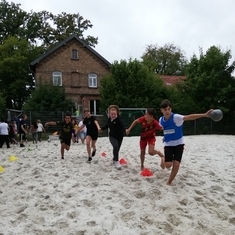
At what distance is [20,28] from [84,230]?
169 feet

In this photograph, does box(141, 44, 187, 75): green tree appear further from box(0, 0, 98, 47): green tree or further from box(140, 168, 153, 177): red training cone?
box(140, 168, 153, 177): red training cone

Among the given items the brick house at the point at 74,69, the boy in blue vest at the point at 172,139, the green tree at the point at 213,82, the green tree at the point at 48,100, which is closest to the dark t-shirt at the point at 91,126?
the boy in blue vest at the point at 172,139

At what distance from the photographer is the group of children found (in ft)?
22.1

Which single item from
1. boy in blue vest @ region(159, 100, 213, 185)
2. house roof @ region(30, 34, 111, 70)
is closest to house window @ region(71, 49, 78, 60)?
house roof @ region(30, 34, 111, 70)

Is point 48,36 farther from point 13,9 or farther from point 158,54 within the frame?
point 158,54

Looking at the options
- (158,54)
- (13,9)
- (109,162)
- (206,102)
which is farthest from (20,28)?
(109,162)

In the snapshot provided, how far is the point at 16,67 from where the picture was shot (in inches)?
1752

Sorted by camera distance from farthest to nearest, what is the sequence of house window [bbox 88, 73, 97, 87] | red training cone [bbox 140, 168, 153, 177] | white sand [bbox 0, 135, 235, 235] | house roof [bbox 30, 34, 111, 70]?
house window [bbox 88, 73, 97, 87] → house roof [bbox 30, 34, 111, 70] → red training cone [bbox 140, 168, 153, 177] → white sand [bbox 0, 135, 235, 235]

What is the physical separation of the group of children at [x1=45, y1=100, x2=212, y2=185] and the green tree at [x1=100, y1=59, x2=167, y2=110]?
1965cm

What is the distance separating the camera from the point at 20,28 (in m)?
51.4

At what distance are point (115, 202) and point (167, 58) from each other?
5408 cm

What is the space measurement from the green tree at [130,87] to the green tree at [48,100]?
12.2 feet

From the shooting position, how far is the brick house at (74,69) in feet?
123

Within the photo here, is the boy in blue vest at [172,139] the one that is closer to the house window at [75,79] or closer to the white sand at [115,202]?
the white sand at [115,202]
